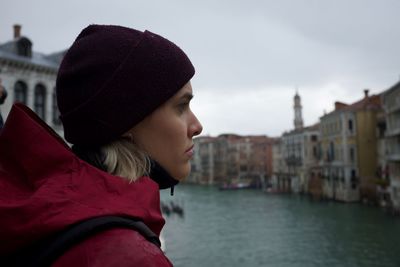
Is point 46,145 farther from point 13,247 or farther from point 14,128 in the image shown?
point 13,247

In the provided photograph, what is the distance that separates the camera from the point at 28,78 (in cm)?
1688

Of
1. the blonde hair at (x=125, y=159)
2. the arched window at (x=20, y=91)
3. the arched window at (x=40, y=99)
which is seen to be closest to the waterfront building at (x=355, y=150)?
the arched window at (x=40, y=99)

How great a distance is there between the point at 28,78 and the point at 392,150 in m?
20.5

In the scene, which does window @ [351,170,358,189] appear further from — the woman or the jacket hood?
the jacket hood

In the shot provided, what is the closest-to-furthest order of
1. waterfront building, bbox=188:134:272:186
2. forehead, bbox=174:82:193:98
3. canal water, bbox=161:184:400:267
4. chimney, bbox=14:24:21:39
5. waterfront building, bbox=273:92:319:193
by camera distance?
forehead, bbox=174:82:193:98
canal water, bbox=161:184:400:267
chimney, bbox=14:24:21:39
waterfront building, bbox=273:92:319:193
waterfront building, bbox=188:134:272:186

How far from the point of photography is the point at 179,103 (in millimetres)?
950

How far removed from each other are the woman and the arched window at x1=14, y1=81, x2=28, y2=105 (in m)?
16.9

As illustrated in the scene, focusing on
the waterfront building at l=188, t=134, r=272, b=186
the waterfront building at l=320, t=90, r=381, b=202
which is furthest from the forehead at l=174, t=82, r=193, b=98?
the waterfront building at l=188, t=134, r=272, b=186

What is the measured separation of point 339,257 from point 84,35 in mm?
14899

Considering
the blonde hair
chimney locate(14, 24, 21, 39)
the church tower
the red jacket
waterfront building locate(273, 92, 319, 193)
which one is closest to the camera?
the red jacket

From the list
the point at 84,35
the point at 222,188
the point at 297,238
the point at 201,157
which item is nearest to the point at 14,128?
the point at 84,35

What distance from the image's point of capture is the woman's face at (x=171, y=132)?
0.92m

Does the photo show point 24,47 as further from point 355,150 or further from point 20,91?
point 355,150

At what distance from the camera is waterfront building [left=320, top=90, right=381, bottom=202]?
1211 inches
